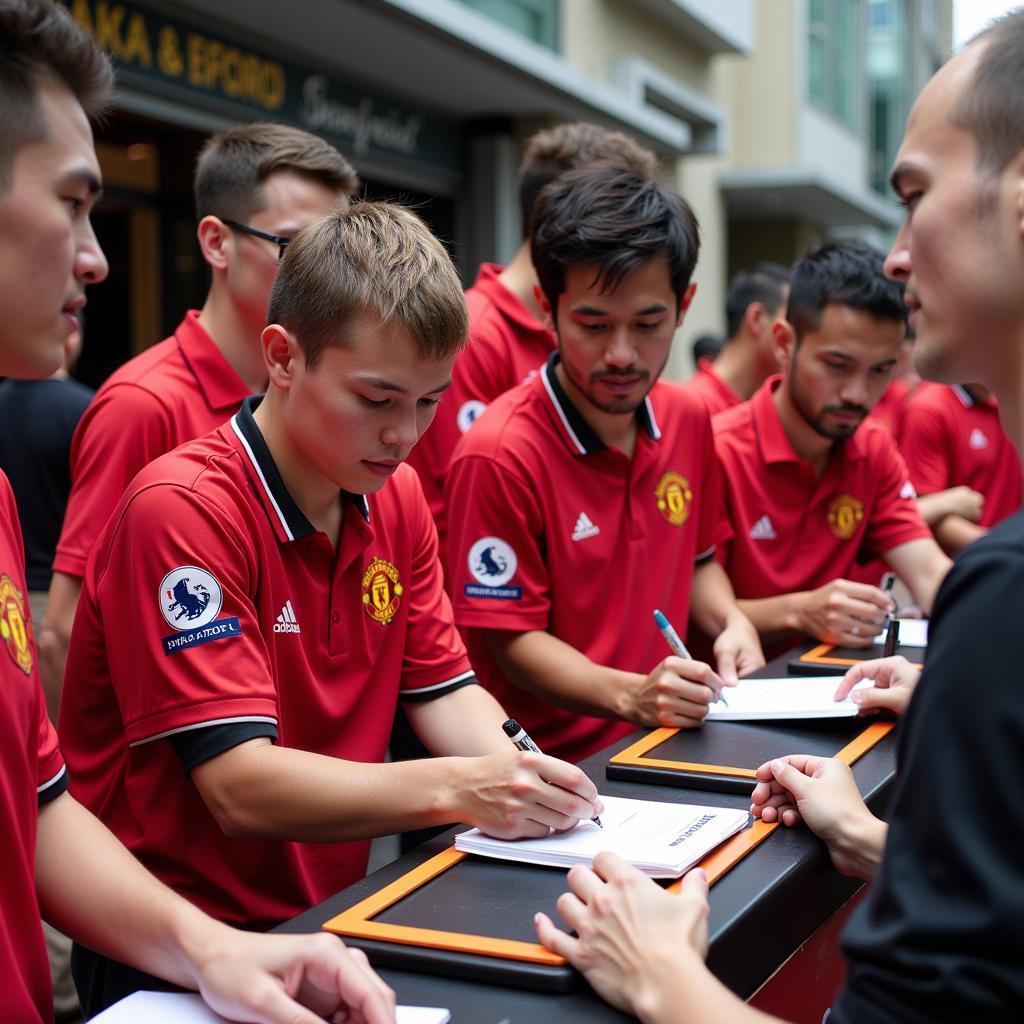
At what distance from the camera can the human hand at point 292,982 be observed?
1278 mm

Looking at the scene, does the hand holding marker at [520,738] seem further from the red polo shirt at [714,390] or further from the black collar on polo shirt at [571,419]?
the red polo shirt at [714,390]

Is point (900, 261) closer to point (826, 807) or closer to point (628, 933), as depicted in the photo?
point (826, 807)

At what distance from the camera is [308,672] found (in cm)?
198

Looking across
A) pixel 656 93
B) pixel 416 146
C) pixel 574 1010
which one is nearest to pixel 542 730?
pixel 574 1010

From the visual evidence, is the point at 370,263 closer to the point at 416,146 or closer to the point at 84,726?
the point at 84,726

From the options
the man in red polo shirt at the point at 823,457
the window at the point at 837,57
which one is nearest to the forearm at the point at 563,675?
the man in red polo shirt at the point at 823,457

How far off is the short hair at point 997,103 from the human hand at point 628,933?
836 millimetres

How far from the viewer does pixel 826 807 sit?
177 centimetres

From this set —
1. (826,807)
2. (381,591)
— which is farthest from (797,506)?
(826,807)

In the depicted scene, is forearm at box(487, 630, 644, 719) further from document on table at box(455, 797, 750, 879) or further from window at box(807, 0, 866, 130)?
window at box(807, 0, 866, 130)

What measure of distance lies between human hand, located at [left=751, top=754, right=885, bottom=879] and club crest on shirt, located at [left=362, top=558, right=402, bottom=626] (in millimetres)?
662

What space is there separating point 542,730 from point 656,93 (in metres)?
9.44

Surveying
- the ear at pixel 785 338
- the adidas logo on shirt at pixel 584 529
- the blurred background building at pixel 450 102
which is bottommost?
the adidas logo on shirt at pixel 584 529

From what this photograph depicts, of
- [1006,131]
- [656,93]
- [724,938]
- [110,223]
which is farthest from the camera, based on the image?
[656,93]
